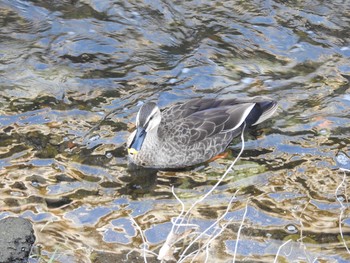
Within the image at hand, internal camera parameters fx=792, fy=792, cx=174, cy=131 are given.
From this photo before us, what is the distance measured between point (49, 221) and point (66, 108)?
225cm

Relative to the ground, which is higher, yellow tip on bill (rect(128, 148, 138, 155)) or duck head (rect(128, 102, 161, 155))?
duck head (rect(128, 102, 161, 155))

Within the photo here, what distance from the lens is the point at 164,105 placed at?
956 cm

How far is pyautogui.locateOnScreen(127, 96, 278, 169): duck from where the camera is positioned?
8.62 m

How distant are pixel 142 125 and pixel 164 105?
1.38 meters

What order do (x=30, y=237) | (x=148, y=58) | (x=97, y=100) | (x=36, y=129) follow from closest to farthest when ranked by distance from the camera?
1. (x=30, y=237)
2. (x=36, y=129)
3. (x=97, y=100)
4. (x=148, y=58)

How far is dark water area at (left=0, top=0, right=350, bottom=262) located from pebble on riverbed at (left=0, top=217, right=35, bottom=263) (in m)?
0.27

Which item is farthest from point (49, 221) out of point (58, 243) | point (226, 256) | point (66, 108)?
point (66, 108)

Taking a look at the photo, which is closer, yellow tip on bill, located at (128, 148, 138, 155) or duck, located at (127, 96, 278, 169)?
yellow tip on bill, located at (128, 148, 138, 155)

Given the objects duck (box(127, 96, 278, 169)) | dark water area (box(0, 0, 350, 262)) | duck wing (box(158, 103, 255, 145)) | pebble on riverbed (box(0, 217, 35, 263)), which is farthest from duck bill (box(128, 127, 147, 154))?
pebble on riverbed (box(0, 217, 35, 263))

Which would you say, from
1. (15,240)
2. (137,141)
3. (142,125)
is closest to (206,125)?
(142,125)

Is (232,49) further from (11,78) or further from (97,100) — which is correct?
(11,78)

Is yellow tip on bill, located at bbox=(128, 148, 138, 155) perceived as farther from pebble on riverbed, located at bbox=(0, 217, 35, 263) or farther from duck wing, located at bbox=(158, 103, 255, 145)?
pebble on riverbed, located at bbox=(0, 217, 35, 263)

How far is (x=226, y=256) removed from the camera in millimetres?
6977

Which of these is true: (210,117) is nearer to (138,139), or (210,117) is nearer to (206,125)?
(206,125)
